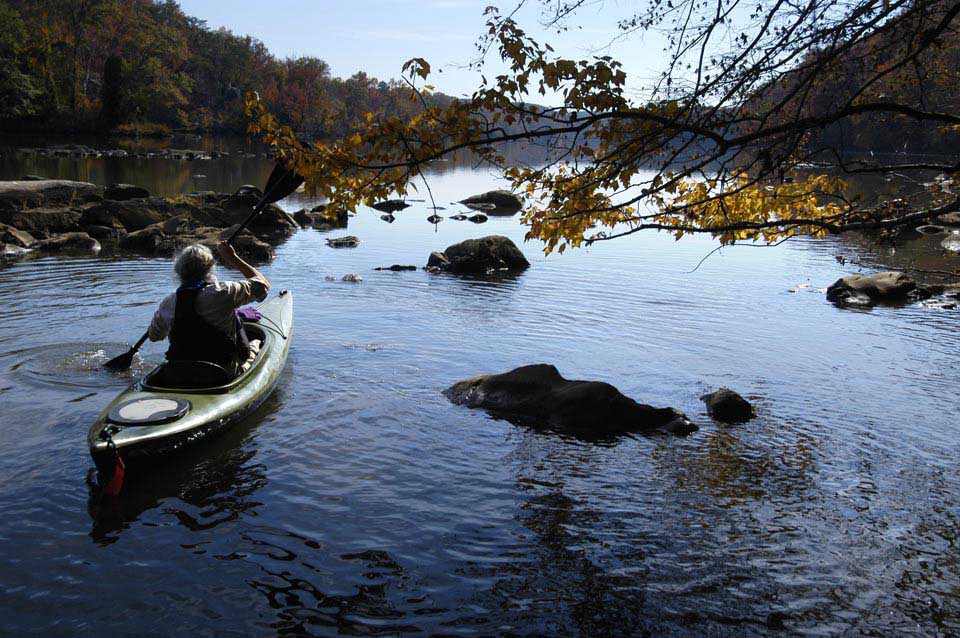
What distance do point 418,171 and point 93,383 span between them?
5.21 m

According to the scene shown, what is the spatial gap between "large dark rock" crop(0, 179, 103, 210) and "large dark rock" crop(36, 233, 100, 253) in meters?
2.51

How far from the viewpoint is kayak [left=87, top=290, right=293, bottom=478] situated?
5832mm

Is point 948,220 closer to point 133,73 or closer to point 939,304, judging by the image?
point 939,304

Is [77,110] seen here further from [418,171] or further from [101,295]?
[418,171]

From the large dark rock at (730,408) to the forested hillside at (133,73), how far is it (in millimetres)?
35831

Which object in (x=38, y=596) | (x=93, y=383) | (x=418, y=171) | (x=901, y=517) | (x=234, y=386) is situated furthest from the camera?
(x=93, y=383)

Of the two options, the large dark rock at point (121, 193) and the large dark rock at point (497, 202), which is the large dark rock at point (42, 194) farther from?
the large dark rock at point (497, 202)

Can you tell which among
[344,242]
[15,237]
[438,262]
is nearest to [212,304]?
[438,262]

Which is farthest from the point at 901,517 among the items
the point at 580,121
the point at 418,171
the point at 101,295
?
the point at 101,295

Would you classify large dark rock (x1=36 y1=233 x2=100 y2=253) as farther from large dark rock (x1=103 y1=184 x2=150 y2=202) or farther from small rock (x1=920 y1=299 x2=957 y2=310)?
small rock (x1=920 y1=299 x2=957 y2=310)

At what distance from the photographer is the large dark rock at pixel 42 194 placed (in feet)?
64.5

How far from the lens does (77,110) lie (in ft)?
207

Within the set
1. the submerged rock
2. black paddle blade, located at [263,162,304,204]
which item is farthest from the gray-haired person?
the submerged rock

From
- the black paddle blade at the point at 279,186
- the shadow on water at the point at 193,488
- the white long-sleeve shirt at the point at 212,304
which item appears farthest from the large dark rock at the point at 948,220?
the black paddle blade at the point at 279,186
